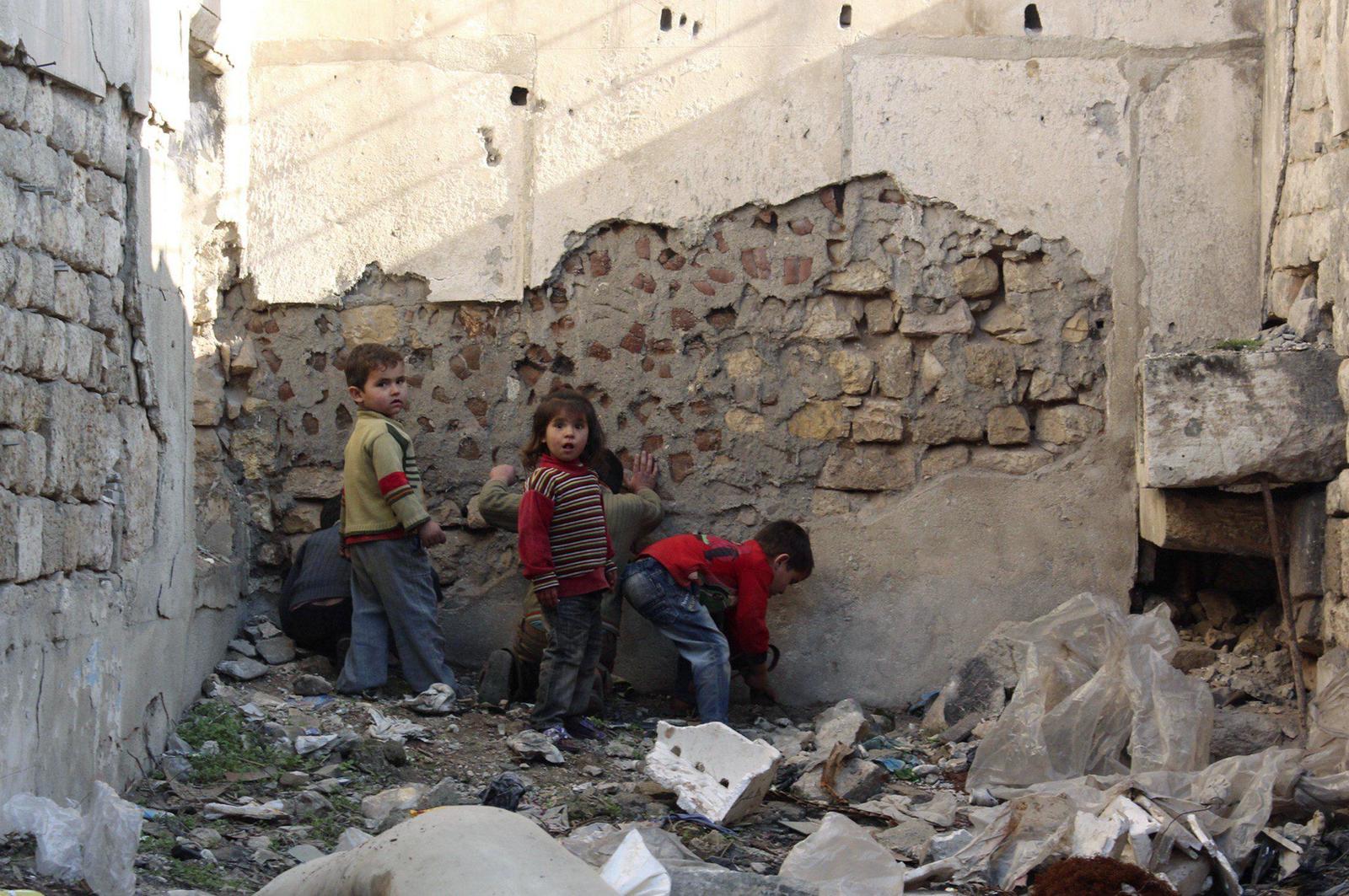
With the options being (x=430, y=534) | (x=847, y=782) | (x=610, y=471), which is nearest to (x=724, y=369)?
(x=610, y=471)

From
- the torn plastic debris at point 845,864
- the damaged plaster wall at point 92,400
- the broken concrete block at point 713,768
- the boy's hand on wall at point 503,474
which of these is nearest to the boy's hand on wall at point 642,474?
the boy's hand on wall at point 503,474

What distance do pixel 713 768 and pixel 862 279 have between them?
79.2 inches

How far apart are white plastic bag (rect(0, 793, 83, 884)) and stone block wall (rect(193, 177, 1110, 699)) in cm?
207

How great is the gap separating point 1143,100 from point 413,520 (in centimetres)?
295

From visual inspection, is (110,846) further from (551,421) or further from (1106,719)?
(1106,719)

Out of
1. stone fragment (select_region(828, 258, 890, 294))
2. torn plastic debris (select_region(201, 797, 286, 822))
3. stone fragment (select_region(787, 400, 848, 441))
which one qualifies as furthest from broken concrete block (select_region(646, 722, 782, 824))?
stone fragment (select_region(828, 258, 890, 294))

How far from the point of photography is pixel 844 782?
4.15 metres

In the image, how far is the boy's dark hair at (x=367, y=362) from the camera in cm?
502

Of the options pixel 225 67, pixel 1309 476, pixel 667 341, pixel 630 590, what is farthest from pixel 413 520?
pixel 1309 476

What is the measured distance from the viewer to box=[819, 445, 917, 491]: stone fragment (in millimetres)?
5195

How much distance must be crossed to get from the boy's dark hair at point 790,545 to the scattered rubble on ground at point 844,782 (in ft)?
1.67

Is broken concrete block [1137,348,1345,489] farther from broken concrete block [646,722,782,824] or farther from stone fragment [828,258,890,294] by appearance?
broken concrete block [646,722,782,824]

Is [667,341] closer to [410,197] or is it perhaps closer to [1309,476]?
[410,197]

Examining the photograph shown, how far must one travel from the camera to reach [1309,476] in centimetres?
432
